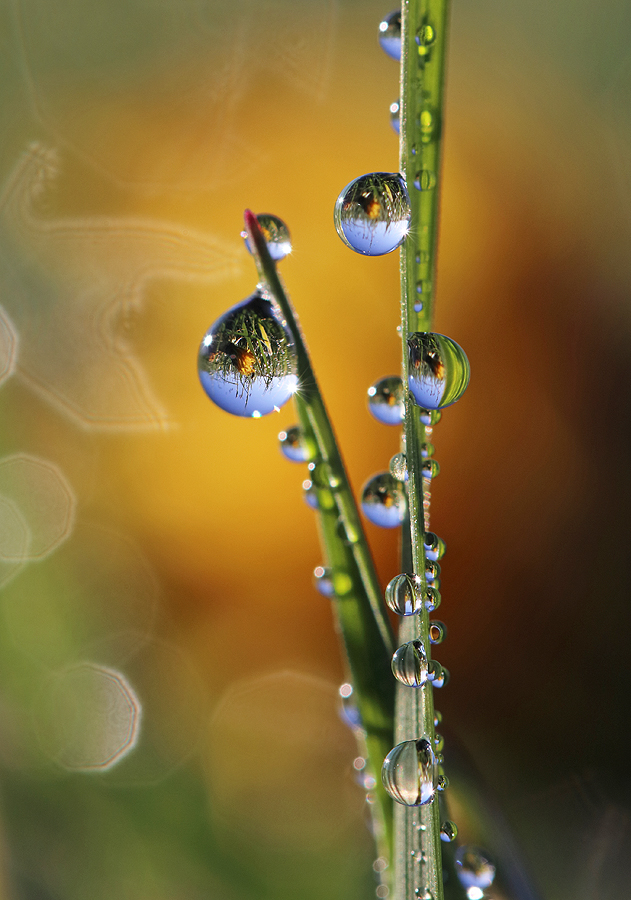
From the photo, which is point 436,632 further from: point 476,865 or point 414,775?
point 476,865

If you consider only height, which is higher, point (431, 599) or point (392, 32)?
point (392, 32)

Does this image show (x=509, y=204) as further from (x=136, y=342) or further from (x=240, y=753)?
(x=240, y=753)

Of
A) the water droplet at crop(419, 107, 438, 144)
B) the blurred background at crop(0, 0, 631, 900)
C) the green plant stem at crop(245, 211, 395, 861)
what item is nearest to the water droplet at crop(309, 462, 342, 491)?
the green plant stem at crop(245, 211, 395, 861)

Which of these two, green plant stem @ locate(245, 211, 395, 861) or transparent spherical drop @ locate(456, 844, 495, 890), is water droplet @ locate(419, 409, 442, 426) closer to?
green plant stem @ locate(245, 211, 395, 861)

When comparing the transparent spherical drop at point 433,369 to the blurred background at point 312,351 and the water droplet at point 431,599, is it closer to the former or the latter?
the water droplet at point 431,599

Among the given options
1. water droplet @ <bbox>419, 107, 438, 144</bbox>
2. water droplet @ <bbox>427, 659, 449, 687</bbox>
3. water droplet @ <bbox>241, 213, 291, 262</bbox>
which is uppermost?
water droplet @ <bbox>241, 213, 291, 262</bbox>

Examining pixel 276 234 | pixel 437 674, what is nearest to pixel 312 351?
pixel 276 234

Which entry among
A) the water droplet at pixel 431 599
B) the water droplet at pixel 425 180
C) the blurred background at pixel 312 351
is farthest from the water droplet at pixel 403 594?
the blurred background at pixel 312 351
